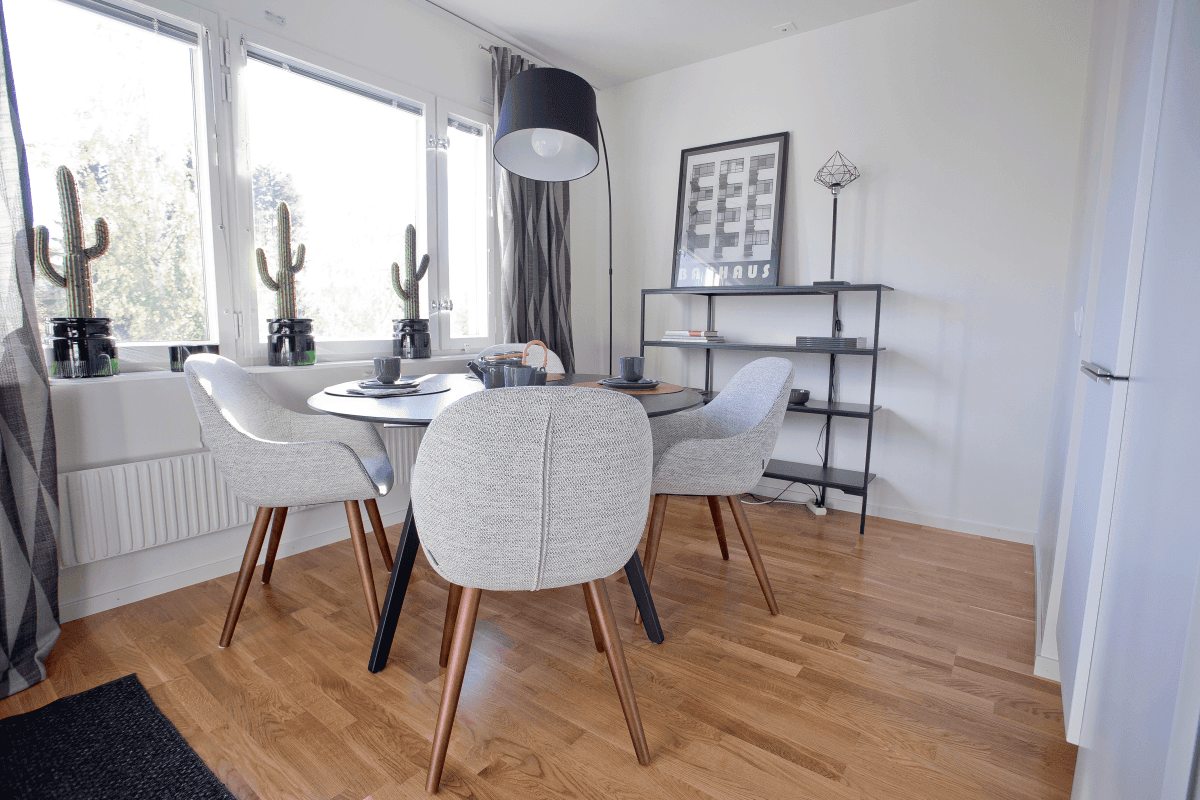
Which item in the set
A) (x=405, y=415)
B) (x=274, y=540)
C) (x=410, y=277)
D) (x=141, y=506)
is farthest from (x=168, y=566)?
(x=410, y=277)

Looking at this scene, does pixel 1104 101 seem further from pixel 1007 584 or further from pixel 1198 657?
pixel 1198 657

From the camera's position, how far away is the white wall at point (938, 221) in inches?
105

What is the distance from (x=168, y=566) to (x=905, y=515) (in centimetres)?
327

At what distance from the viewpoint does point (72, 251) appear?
1871mm

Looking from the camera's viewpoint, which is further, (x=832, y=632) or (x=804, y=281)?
(x=804, y=281)

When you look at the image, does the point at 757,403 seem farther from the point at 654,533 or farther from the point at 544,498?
the point at 544,498

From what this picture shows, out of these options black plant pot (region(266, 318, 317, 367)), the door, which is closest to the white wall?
the door

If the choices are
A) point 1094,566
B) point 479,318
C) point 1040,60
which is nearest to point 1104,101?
point 1040,60

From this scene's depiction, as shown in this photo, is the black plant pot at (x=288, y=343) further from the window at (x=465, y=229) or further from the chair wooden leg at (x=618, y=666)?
the chair wooden leg at (x=618, y=666)

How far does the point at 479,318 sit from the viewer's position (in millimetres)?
3438

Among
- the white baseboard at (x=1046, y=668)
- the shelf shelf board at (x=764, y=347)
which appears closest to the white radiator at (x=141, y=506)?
the shelf shelf board at (x=764, y=347)

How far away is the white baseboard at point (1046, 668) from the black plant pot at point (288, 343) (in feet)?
8.85

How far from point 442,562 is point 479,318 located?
240cm

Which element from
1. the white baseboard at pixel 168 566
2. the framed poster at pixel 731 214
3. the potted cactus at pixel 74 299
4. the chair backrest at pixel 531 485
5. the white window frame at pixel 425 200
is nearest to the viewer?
the chair backrest at pixel 531 485
